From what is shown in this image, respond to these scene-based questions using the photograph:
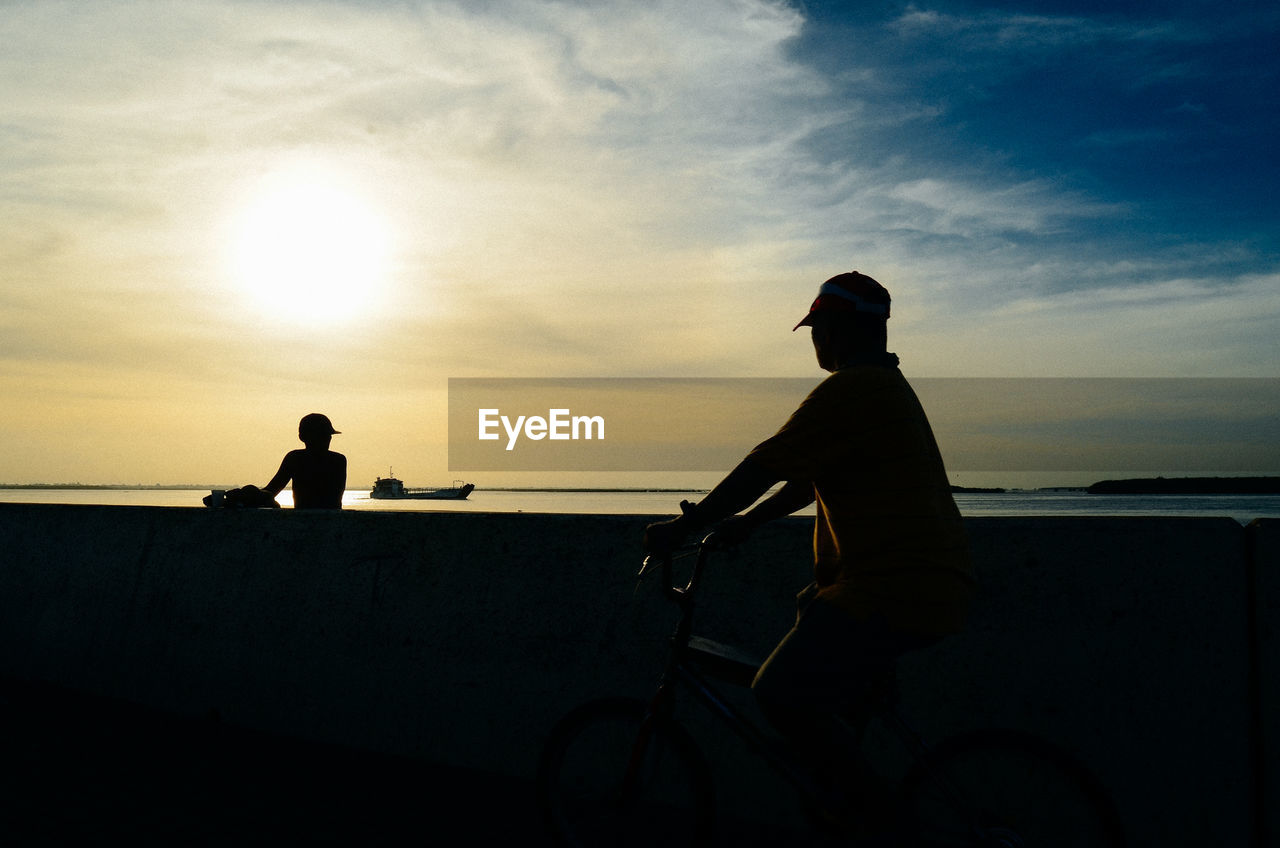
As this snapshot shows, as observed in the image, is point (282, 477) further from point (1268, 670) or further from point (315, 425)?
point (1268, 670)

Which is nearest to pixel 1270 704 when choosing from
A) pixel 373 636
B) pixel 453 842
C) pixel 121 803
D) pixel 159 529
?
pixel 453 842

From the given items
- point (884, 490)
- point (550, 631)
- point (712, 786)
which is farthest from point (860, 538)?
point (550, 631)

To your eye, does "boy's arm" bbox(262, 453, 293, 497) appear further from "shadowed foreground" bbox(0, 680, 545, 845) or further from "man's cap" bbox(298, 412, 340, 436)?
"shadowed foreground" bbox(0, 680, 545, 845)

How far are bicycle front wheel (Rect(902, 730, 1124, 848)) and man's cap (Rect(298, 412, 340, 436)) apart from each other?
6911 mm

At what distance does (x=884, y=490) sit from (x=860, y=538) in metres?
0.17

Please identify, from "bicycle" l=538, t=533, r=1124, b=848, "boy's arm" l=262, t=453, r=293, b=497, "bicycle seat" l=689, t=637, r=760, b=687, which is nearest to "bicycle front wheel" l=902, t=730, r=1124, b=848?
"bicycle" l=538, t=533, r=1124, b=848

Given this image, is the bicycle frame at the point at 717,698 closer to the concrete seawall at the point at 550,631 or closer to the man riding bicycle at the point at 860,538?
the man riding bicycle at the point at 860,538

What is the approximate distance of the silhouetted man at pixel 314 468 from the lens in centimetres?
894

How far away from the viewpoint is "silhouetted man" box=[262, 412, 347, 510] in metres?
8.94

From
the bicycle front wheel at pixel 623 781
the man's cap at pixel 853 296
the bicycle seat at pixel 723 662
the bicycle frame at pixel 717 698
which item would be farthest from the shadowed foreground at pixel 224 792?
the man's cap at pixel 853 296

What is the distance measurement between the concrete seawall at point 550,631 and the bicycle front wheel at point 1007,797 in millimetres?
997

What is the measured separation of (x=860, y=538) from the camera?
3178 mm

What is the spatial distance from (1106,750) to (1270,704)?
0.62 metres

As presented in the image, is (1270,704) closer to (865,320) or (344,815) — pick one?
(865,320)
